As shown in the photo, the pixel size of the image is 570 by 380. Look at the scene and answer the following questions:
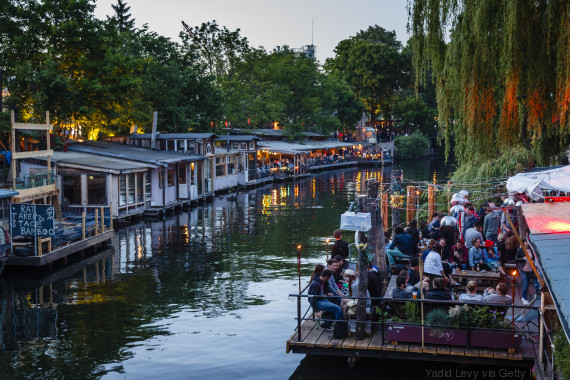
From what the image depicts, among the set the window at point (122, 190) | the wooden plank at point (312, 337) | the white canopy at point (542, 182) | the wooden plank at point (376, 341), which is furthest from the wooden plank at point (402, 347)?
the window at point (122, 190)

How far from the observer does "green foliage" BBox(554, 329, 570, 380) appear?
8772 millimetres

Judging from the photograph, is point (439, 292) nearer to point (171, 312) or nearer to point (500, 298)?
point (500, 298)

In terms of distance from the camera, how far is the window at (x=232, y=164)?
58.1 metres

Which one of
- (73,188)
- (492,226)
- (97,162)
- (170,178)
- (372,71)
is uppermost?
(372,71)

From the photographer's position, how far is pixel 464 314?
42.0 feet

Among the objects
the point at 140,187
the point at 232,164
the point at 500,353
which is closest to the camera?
the point at 500,353

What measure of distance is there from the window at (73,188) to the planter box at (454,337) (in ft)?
85.9

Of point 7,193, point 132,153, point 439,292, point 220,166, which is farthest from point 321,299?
point 220,166

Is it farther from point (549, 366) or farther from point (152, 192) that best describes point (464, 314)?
point (152, 192)

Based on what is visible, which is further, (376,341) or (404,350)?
(376,341)

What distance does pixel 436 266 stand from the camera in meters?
16.2

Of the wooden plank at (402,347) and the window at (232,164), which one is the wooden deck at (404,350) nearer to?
the wooden plank at (402,347)

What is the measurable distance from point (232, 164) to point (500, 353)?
4737 cm

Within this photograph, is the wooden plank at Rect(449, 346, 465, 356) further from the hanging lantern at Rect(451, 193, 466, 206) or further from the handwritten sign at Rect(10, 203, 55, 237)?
the handwritten sign at Rect(10, 203, 55, 237)
